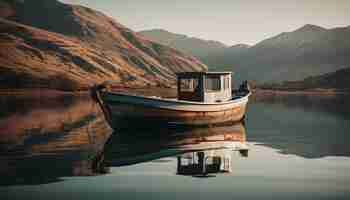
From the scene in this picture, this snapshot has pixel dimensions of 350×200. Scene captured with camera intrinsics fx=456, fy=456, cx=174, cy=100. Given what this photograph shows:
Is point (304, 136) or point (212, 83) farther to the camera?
point (212, 83)

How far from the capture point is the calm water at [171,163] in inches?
648

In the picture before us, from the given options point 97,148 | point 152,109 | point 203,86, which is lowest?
point 97,148

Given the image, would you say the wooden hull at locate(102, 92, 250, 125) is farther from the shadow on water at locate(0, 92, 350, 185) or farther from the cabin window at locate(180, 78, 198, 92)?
the cabin window at locate(180, 78, 198, 92)

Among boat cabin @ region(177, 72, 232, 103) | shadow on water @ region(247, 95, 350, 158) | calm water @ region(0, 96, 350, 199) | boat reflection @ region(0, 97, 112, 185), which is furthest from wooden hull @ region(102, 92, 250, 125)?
shadow on water @ region(247, 95, 350, 158)

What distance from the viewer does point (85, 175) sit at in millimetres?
19125

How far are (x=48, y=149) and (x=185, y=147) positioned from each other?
8244 mm

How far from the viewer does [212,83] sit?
40.7m

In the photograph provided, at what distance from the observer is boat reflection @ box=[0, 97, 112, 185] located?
19531mm

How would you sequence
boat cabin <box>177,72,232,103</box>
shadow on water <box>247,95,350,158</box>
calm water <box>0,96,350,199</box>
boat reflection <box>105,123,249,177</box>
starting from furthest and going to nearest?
boat cabin <box>177,72,232,103</box>
shadow on water <box>247,95,350,158</box>
boat reflection <box>105,123,249,177</box>
calm water <box>0,96,350,199</box>

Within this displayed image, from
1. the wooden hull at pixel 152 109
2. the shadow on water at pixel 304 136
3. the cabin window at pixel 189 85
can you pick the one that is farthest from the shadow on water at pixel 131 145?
the cabin window at pixel 189 85

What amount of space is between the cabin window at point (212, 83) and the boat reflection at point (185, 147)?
341 cm

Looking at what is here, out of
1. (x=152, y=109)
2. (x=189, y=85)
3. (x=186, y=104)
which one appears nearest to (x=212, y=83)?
(x=189, y=85)

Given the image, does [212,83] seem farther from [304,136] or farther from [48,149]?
[48,149]

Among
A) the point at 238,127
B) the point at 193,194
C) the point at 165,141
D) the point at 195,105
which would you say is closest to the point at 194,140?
the point at 165,141
